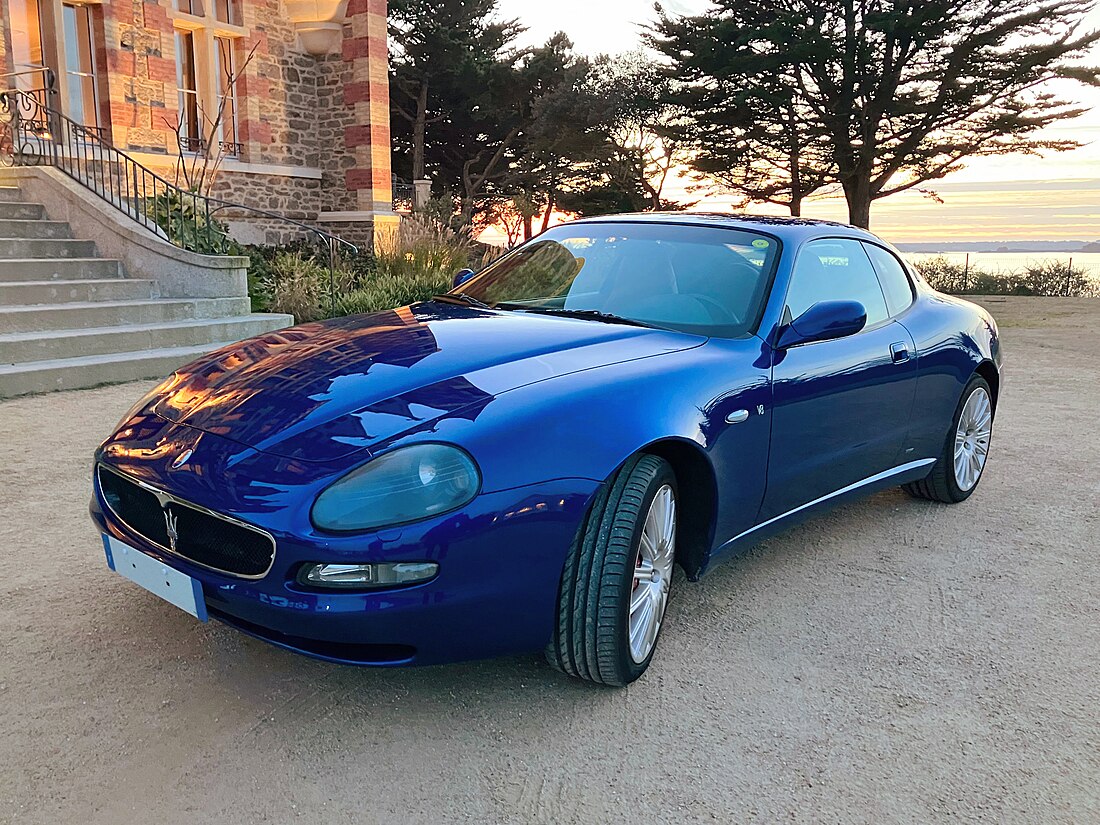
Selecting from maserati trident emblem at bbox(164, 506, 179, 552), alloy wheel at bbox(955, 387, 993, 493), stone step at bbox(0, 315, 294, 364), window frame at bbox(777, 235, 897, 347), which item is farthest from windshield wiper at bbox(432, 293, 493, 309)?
stone step at bbox(0, 315, 294, 364)

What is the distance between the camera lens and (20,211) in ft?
31.0

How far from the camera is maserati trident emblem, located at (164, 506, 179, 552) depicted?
2.47 meters

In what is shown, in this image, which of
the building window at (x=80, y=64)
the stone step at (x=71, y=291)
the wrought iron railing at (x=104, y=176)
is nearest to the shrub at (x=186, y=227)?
the wrought iron railing at (x=104, y=176)

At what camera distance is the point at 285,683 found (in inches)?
108

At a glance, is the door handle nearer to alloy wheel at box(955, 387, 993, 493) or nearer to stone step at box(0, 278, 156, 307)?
alloy wheel at box(955, 387, 993, 493)

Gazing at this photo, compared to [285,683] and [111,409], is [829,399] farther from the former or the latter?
[111,409]

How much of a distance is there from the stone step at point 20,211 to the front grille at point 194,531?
8.00 metres

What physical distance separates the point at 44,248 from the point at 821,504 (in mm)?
8265

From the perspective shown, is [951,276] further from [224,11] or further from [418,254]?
[224,11]

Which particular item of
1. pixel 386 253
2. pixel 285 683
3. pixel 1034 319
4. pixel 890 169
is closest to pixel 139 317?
pixel 386 253

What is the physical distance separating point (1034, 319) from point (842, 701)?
48.1 ft

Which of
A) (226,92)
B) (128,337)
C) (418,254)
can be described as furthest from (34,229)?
(226,92)

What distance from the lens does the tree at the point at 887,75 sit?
22.6 m

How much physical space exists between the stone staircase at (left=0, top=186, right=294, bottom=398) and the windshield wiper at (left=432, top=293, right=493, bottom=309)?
170 inches
